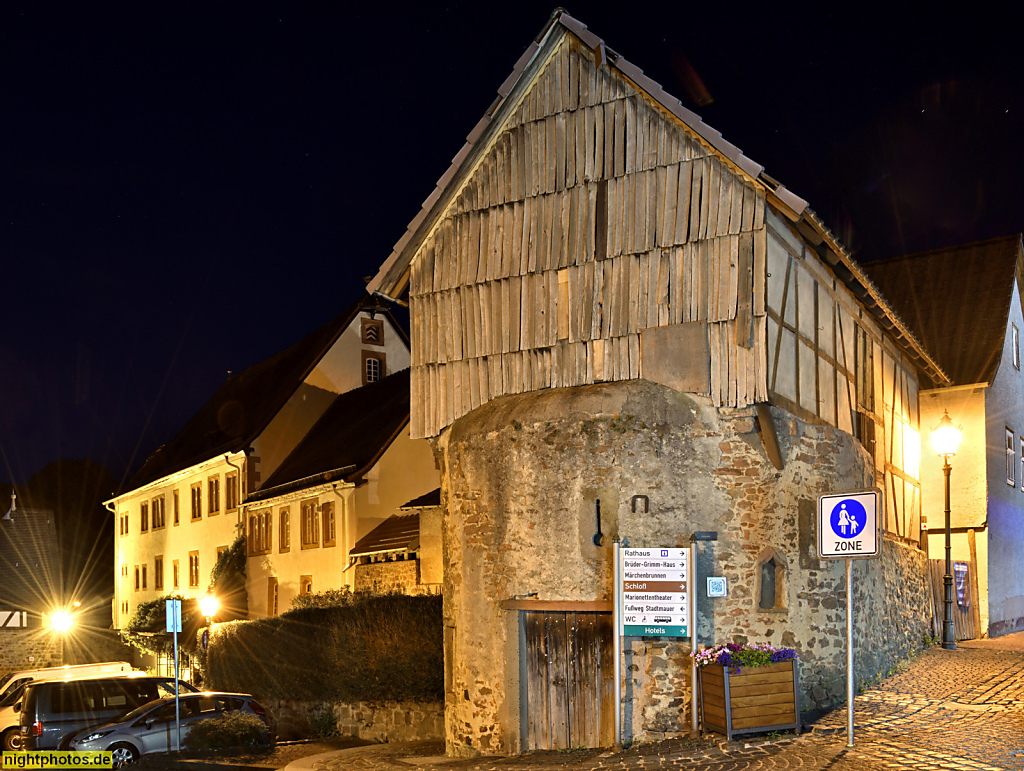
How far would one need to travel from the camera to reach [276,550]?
1225 inches

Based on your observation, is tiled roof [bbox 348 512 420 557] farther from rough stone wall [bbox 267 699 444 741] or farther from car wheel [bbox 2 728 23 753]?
car wheel [bbox 2 728 23 753]

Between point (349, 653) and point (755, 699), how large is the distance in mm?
10633

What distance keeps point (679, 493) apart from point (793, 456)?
1.66m

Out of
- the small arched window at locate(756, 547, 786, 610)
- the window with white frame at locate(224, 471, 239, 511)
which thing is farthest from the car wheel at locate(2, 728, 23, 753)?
the window with white frame at locate(224, 471, 239, 511)

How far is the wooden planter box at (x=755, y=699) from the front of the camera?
1175 cm

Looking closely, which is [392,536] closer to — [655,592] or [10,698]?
[10,698]

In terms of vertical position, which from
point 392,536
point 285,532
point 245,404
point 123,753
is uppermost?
point 245,404

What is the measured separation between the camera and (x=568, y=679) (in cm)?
1348

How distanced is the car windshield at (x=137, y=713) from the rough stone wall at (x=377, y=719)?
144 inches

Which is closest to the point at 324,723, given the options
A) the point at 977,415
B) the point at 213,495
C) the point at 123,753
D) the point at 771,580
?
the point at 123,753

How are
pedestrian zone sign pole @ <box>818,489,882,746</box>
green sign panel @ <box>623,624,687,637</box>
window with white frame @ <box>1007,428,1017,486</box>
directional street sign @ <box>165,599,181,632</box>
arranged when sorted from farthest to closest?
window with white frame @ <box>1007,428,1017,486</box> < directional street sign @ <box>165,599,181,632</box> < green sign panel @ <box>623,624,687,637</box> < pedestrian zone sign pole @ <box>818,489,882,746</box>

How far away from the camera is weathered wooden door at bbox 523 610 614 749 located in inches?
520

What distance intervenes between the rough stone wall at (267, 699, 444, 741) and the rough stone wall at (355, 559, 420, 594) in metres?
3.58

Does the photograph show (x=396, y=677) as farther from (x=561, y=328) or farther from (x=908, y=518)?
(x=908, y=518)
